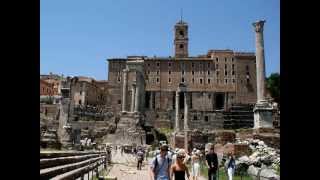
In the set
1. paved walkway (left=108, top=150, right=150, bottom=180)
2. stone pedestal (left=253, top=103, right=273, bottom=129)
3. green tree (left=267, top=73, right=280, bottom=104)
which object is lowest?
paved walkway (left=108, top=150, right=150, bottom=180)

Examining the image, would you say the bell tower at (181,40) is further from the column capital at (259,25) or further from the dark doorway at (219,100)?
the column capital at (259,25)

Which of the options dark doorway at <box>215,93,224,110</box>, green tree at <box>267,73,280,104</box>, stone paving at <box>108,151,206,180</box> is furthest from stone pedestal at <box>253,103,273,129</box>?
dark doorway at <box>215,93,224,110</box>

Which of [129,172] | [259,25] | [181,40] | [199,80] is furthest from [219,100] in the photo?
[129,172]


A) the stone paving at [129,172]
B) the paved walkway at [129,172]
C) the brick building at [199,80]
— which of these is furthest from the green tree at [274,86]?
the paved walkway at [129,172]

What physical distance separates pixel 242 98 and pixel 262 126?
245 feet

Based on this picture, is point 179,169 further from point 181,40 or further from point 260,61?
point 181,40

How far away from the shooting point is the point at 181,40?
109250 mm

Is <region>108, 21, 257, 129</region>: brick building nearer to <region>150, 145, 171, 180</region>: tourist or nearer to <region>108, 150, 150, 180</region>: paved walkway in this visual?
<region>108, 150, 150, 180</region>: paved walkway

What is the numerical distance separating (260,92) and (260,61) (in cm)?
216

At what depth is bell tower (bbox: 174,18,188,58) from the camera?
109 m
